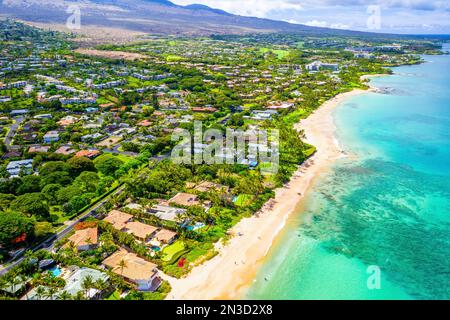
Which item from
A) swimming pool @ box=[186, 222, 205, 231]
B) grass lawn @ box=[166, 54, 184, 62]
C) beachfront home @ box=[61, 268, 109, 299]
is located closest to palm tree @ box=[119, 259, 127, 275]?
beachfront home @ box=[61, 268, 109, 299]

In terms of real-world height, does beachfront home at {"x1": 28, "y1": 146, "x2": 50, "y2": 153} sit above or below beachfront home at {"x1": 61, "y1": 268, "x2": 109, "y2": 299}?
above

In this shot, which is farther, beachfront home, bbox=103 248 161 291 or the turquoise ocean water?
the turquoise ocean water

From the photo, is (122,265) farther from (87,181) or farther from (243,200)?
(87,181)

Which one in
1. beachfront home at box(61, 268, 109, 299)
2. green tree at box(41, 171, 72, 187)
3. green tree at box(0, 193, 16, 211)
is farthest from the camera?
green tree at box(41, 171, 72, 187)

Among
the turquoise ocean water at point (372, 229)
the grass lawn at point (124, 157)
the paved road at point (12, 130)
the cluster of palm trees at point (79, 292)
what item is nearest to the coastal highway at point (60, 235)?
the cluster of palm trees at point (79, 292)

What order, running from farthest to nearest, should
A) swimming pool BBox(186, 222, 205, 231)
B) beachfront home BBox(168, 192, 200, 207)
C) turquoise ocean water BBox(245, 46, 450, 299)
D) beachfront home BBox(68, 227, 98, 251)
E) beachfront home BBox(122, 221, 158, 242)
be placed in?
beachfront home BBox(168, 192, 200, 207), swimming pool BBox(186, 222, 205, 231), beachfront home BBox(122, 221, 158, 242), beachfront home BBox(68, 227, 98, 251), turquoise ocean water BBox(245, 46, 450, 299)

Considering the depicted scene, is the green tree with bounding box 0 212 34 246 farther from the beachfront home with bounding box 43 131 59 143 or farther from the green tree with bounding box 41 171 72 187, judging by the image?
the beachfront home with bounding box 43 131 59 143
